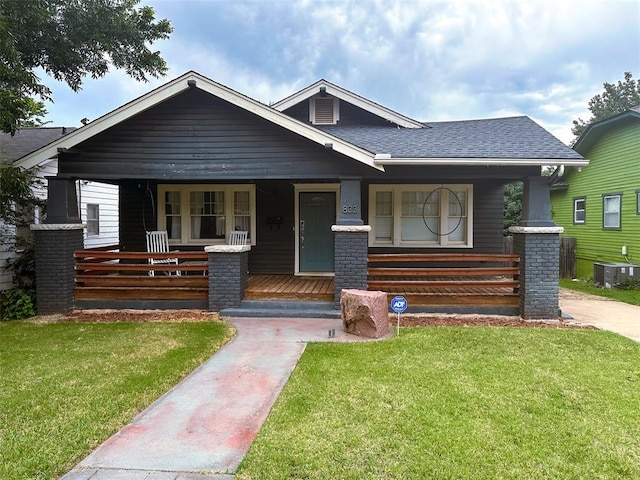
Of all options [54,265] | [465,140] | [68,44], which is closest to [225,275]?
[54,265]

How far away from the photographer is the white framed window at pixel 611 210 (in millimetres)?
12055

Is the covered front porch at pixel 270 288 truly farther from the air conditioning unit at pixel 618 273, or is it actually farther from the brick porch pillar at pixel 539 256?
the air conditioning unit at pixel 618 273

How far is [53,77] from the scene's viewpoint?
833cm

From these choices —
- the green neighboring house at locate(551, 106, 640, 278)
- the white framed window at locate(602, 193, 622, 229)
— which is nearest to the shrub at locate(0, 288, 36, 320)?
the green neighboring house at locate(551, 106, 640, 278)

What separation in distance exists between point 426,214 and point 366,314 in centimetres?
422

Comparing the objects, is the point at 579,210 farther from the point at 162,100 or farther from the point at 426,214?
the point at 162,100

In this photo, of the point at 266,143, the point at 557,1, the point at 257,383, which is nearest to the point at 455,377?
the point at 257,383

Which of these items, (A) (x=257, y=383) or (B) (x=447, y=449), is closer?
(B) (x=447, y=449)

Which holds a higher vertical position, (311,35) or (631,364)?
(311,35)

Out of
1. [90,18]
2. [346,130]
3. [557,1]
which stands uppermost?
[557,1]

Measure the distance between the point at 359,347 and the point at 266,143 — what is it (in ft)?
12.9

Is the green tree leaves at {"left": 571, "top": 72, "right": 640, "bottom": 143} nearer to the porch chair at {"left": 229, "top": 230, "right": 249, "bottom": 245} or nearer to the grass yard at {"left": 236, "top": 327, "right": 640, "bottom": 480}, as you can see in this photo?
the porch chair at {"left": 229, "top": 230, "right": 249, "bottom": 245}

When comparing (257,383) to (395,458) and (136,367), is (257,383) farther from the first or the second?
(395,458)

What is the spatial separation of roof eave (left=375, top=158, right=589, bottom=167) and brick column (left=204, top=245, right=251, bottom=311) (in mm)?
2997
